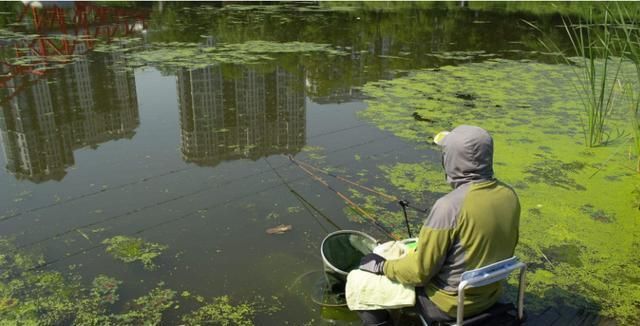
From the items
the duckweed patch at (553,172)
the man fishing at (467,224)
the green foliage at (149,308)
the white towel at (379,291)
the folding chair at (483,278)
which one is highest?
the man fishing at (467,224)

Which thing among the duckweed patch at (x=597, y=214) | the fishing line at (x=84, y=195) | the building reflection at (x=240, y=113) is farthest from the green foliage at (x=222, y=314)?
the duckweed patch at (x=597, y=214)

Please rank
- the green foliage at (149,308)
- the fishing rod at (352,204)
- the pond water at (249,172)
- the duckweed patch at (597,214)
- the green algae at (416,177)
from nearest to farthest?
the green foliage at (149,308), the pond water at (249,172), the fishing rod at (352,204), the duckweed patch at (597,214), the green algae at (416,177)

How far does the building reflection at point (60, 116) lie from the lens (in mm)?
3900

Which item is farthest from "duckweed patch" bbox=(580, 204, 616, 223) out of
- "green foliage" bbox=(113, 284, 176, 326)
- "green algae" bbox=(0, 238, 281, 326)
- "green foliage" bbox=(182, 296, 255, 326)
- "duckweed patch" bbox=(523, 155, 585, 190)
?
"green foliage" bbox=(113, 284, 176, 326)

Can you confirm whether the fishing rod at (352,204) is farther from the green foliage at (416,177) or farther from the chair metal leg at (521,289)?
the chair metal leg at (521,289)

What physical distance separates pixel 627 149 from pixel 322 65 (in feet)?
13.9

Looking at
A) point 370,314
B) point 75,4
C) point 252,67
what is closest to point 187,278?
point 370,314

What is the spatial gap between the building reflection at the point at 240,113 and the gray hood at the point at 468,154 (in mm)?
2660

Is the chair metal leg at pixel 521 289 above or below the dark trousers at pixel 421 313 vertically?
above

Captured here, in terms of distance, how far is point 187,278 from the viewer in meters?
2.48

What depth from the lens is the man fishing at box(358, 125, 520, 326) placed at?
1.49 metres

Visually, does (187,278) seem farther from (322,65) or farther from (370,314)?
(322,65)

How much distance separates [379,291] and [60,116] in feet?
14.0

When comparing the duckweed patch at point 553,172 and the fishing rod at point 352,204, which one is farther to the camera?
the duckweed patch at point 553,172
